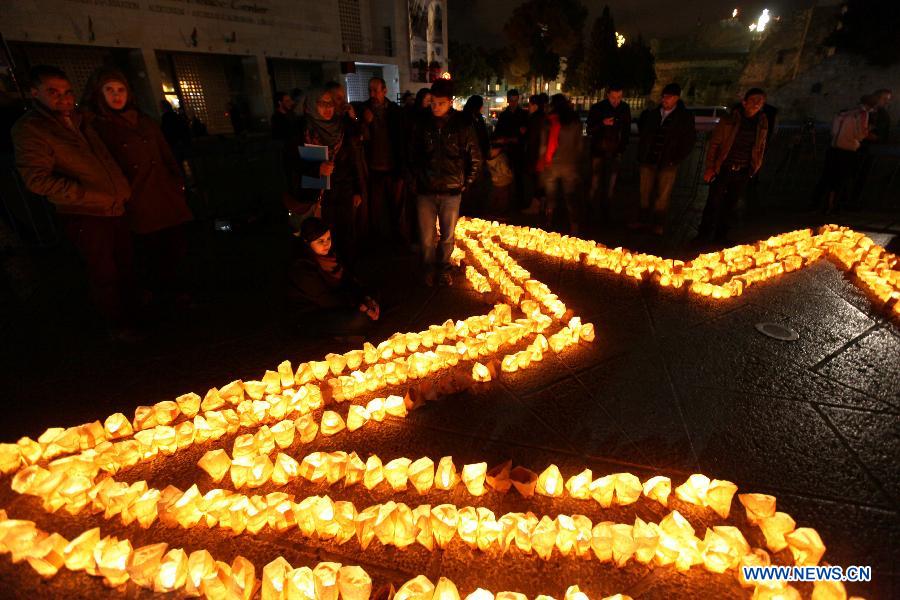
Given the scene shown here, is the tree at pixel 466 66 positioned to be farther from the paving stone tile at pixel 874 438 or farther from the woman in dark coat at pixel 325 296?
the paving stone tile at pixel 874 438

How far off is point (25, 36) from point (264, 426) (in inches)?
764

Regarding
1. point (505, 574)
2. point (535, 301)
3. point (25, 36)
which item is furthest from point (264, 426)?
point (25, 36)

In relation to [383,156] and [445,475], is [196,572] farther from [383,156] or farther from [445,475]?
[383,156]

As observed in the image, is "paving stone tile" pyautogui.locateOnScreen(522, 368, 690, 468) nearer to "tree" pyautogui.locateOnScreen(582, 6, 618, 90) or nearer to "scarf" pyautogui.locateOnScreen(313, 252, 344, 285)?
"scarf" pyautogui.locateOnScreen(313, 252, 344, 285)

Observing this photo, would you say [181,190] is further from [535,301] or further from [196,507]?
[535,301]

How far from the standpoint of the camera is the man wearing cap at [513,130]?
7.06 metres

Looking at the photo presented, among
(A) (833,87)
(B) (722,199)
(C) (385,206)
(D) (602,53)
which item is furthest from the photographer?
(D) (602,53)

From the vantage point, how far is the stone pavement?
6.22ft

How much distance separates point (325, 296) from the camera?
137 inches

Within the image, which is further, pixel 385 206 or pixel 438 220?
pixel 385 206

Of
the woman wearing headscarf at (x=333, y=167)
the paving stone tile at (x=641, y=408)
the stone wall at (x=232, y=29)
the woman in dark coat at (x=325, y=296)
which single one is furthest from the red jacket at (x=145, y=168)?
the stone wall at (x=232, y=29)

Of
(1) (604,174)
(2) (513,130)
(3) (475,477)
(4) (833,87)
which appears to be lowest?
(3) (475,477)

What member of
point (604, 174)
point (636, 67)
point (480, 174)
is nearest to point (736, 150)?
point (604, 174)

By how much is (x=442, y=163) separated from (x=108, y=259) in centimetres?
274
